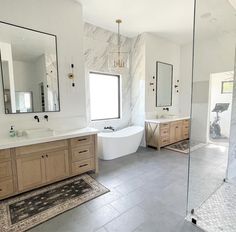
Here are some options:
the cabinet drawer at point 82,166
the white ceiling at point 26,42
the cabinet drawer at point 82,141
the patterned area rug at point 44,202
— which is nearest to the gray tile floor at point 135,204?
the patterned area rug at point 44,202

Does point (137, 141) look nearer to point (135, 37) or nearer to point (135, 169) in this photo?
point (135, 169)

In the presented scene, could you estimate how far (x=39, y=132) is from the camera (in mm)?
2750

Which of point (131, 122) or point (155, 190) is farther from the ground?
point (131, 122)

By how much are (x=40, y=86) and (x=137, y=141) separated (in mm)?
2603

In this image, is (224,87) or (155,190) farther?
(224,87)

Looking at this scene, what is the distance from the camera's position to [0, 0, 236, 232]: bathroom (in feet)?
6.68

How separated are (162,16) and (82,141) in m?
3.20

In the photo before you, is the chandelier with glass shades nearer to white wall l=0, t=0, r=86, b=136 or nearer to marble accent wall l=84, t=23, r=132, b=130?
marble accent wall l=84, t=23, r=132, b=130

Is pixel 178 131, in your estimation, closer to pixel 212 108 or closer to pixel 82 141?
pixel 212 108

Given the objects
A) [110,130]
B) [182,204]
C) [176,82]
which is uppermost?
[176,82]

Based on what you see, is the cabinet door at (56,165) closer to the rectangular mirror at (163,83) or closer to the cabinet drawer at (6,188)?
the cabinet drawer at (6,188)

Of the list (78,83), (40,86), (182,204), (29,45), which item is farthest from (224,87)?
(29,45)

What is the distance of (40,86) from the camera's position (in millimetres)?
2879

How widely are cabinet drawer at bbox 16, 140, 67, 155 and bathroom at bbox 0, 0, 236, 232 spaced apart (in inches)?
0.6
